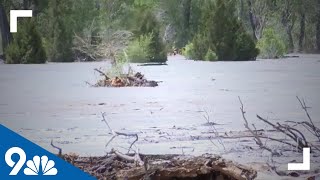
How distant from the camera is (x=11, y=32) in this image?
13.1 feet

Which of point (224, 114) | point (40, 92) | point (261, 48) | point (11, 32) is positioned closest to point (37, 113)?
point (40, 92)

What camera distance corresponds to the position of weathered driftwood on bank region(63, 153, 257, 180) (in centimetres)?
383

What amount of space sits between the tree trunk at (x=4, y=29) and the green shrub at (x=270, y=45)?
1.52 meters

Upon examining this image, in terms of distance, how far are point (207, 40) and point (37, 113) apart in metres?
1.12

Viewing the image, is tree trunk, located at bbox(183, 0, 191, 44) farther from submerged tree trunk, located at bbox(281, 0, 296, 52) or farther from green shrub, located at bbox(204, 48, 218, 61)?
submerged tree trunk, located at bbox(281, 0, 296, 52)

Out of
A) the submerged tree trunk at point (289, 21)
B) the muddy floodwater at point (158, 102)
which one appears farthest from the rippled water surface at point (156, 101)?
the submerged tree trunk at point (289, 21)

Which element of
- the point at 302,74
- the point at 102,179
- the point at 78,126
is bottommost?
the point at 102,179

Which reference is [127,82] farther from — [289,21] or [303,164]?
[303,164]

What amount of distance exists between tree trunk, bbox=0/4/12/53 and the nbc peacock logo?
0.72 metres

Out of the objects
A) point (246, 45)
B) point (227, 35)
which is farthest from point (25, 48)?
point (246, 45)

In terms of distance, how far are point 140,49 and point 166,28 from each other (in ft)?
0.67

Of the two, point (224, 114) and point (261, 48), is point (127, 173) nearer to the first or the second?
point (224, 114)

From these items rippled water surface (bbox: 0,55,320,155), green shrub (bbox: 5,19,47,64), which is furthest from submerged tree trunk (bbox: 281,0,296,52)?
green shrub (bbox: 5,19,47,64)

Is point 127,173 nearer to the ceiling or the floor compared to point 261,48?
nearer to the floor
